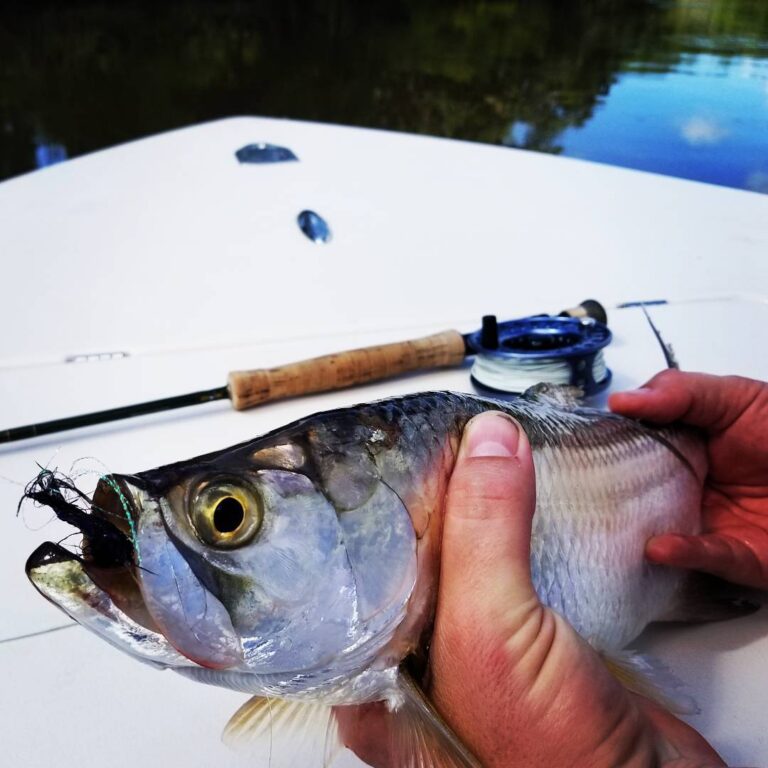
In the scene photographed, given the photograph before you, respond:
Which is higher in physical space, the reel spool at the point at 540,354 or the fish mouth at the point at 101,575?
the fish mouth at the point at 101,575

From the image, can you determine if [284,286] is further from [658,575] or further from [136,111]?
[136,111]

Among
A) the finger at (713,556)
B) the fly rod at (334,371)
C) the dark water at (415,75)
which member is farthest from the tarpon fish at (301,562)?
the dark water at (415,75)

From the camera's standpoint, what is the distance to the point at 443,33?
78.5 ft

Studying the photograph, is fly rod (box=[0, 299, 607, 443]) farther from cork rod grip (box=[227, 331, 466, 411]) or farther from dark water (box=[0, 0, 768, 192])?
dark water (box=[0, 0, 768, 192])

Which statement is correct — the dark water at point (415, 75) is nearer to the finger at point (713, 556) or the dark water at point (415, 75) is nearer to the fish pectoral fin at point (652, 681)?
the finger at point (713, 556)

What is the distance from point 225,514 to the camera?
3.54 feet

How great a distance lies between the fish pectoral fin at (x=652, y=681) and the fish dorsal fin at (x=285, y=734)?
20.8 inches

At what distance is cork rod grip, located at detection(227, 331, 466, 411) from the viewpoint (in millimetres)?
2312

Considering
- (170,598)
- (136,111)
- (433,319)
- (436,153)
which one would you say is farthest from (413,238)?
(136,111)

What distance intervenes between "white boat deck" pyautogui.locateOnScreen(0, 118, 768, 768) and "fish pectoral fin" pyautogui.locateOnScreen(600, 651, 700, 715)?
6 centimetres

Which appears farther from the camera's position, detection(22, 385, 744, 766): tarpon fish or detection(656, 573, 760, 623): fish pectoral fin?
detection(656, 573, 760, 623): fish pectoral fin

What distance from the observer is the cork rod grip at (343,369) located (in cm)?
231

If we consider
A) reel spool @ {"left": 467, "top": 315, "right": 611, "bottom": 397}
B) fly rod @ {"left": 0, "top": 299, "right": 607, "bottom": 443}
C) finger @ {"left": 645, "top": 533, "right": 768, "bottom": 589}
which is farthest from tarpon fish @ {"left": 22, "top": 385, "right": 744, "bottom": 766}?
fly rod @ {"left": 0, "top": 299, "right": 607, "bottom": 443}

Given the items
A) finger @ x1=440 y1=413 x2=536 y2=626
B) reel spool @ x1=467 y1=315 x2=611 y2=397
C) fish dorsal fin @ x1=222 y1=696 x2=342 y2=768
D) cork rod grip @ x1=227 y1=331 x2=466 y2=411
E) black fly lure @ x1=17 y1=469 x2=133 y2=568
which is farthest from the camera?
cork rod grip @ x1=227 y1=331 x2=466 y2=411
